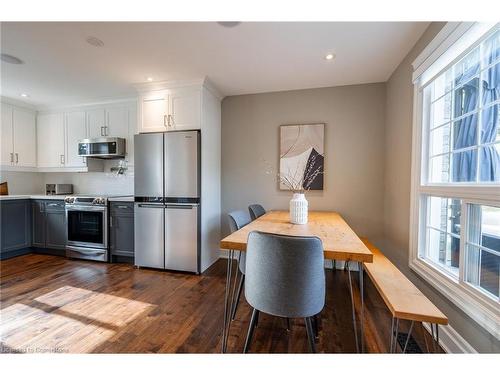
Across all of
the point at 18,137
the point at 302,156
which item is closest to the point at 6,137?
the point at 18,137

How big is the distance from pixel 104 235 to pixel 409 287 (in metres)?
3.54

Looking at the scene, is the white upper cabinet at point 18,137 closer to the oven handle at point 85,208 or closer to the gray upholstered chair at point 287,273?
the oven handle at point 85,208

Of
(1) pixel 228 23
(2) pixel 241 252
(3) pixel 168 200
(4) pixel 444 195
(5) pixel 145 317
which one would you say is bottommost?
(5) pixel 145 317

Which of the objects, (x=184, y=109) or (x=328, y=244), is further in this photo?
(x=184, y=109)

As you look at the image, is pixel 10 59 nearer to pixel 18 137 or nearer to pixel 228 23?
pixel 18 137

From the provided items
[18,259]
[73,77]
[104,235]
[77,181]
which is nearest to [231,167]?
[104,235]

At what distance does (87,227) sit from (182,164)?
1799mm

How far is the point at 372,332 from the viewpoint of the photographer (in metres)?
1.70

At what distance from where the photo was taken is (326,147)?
3006 mm

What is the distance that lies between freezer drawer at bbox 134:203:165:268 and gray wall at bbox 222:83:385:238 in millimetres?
932

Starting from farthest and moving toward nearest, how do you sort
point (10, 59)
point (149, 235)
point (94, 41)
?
point (149, 235) → point (10, 59) → point (94, 41)

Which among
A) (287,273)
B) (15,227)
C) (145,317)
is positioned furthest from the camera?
(15,227)

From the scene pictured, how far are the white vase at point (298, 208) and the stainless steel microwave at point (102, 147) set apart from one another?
2.86m

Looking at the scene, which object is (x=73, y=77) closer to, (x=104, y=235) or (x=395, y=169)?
(x=104, y=235)
